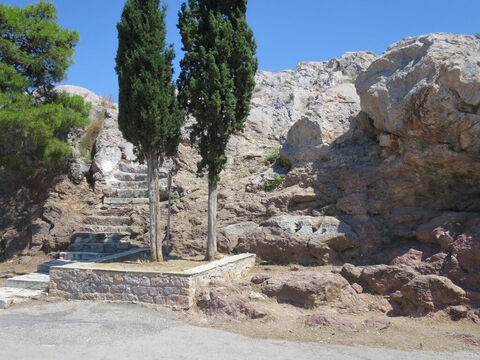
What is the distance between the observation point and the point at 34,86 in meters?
12.2

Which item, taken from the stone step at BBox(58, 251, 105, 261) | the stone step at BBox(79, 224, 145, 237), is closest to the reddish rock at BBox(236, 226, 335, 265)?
Answer: the stone step at BBox(79, 224, 145, 237)

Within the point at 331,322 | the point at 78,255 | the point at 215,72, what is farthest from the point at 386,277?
the point at 78,255

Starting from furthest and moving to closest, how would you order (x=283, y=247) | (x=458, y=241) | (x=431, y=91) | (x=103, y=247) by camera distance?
(x=103, y=247) → (x=283, y=247) → (x=431, y=91) → (x=458, y=241)

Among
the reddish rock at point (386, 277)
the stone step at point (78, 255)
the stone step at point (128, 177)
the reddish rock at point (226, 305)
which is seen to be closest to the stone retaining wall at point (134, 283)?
the reddish rock at point (226, 305)

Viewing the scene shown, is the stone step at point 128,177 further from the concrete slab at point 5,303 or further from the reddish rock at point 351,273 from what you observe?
the reddish rock at point 351,273

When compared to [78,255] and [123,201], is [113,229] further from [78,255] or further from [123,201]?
[78,255]

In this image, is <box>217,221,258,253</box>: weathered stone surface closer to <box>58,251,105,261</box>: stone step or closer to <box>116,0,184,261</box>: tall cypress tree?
<box>116,0,184,261</box>: tall cypress tree

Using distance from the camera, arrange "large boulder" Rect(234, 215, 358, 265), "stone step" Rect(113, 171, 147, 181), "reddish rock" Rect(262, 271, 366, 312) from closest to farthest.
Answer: "reddish rock" Rect(262, 271, 366, 312)
"large boulder" Rect(234, 215, 358, 265)
"stone step" Rect(113, 171, 147, 181)

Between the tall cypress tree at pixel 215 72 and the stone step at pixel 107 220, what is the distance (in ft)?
14.4

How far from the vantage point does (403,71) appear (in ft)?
31.6

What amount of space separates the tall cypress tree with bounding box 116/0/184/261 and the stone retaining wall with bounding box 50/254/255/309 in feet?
4.60

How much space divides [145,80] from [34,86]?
5296 millimetres

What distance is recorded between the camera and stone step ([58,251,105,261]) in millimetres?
10891

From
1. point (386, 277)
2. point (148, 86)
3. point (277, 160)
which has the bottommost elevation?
point (386, 277)
